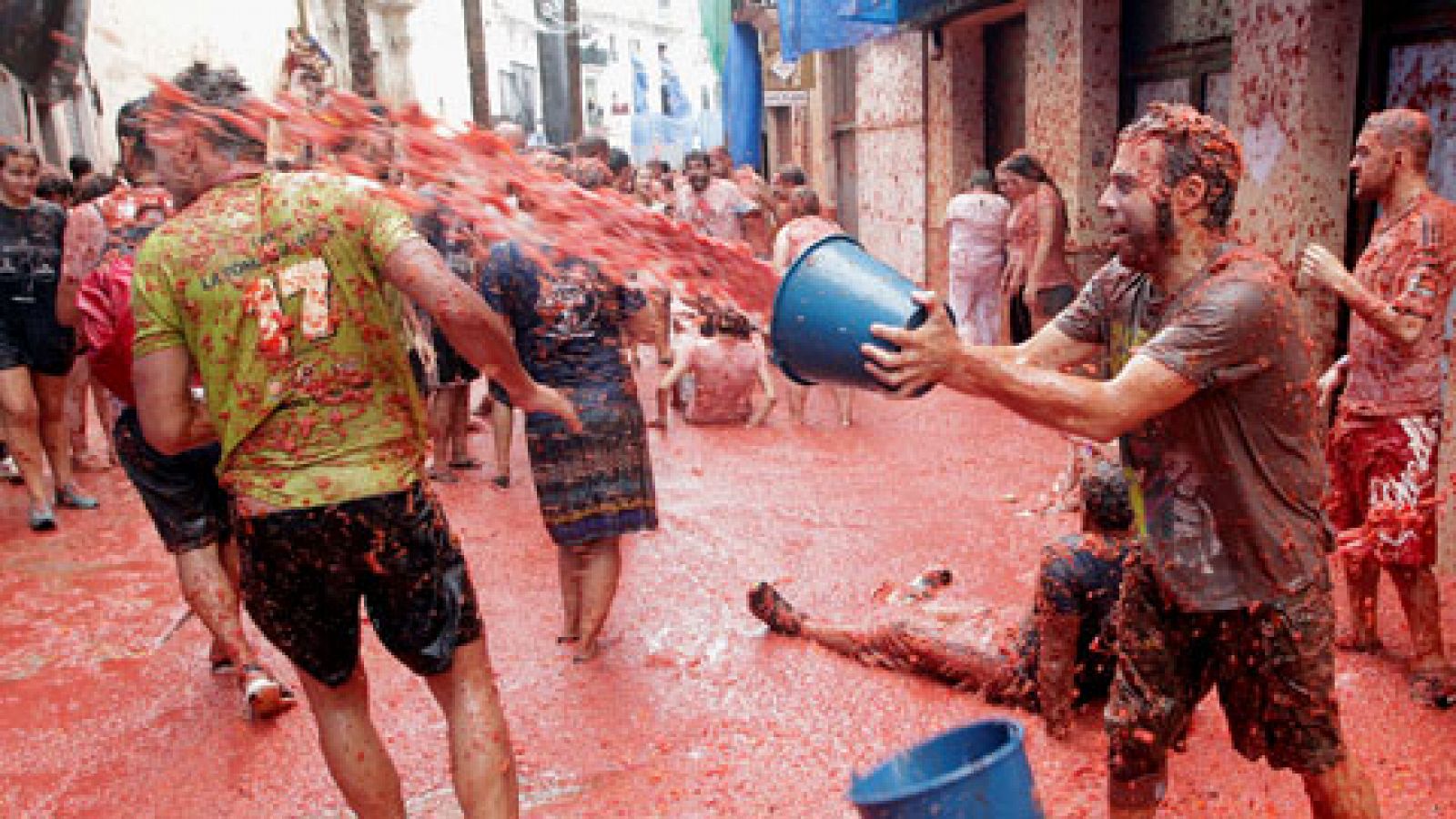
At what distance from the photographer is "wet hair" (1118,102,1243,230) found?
241 cm

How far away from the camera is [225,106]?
2.89 metres

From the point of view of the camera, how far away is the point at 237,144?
2.85 meters

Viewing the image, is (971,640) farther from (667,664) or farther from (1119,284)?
(1119,284)

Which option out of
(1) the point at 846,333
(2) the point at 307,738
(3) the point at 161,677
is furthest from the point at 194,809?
(1) the point at 846,333

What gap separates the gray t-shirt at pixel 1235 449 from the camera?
91.3 inches

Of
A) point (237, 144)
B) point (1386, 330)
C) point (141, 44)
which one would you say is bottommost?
point (1386, 330)

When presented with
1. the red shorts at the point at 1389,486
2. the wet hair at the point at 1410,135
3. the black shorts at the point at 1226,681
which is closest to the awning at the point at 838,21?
the wet hair at the point at 1410,135

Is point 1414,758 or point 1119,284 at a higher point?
point 1119,284

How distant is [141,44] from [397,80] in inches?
615

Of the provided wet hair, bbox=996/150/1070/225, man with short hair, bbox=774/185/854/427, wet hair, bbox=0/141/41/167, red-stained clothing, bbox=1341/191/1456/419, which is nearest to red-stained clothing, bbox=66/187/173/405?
wet hair, bbox=0/141/41/167

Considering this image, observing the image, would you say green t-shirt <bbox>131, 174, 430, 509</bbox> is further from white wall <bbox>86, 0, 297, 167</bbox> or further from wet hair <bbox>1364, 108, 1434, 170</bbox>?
white wall <bbox>86, 0, 297, 167</bbox>

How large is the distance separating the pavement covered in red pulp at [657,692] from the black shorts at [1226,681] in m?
0.67

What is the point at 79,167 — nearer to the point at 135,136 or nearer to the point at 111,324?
the point at 111,324

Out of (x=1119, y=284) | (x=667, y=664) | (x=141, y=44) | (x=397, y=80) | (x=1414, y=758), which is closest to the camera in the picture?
(x=1119, y=284)
